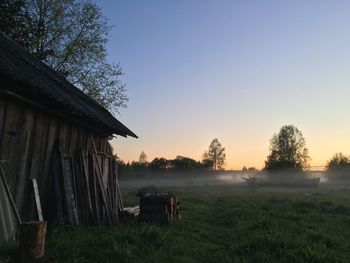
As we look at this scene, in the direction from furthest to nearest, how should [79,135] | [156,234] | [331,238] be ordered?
1. [79,135]
2. [331,238]
3. [156,234]

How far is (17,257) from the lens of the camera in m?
7.20

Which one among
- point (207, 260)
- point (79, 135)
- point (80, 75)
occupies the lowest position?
point (207, 260)

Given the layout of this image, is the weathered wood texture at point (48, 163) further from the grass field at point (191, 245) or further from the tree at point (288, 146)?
the tree at point (288, 146)

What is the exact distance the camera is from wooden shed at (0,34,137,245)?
8.94 m

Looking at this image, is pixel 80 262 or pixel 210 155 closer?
pixel 80 262

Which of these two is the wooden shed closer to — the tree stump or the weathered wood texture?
the weathered wood texture

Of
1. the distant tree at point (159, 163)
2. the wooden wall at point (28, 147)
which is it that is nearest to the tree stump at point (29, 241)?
the wooden wall at point (28, 147)

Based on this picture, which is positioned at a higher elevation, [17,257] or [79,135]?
[79,135]

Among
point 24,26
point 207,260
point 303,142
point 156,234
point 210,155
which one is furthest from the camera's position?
point 210,155

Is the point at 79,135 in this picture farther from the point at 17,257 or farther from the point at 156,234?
the point at 17,257

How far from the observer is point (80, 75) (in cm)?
2869

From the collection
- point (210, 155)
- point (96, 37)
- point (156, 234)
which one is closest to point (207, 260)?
point (156, 234)

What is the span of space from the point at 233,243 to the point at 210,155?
104788 mm

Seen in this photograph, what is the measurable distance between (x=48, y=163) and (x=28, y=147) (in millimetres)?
1005
